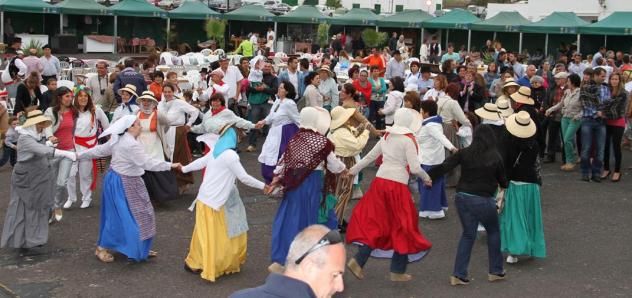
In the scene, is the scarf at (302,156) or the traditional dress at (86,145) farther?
the traditional dress at (86,145)

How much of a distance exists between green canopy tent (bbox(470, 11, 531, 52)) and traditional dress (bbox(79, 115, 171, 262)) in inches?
960

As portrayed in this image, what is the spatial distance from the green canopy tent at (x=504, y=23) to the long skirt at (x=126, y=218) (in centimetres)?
2445

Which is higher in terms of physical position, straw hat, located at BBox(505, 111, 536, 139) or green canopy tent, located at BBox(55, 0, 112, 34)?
green canopy tent, located at BBox(55, 0, 112, 34)

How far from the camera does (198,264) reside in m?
8.07

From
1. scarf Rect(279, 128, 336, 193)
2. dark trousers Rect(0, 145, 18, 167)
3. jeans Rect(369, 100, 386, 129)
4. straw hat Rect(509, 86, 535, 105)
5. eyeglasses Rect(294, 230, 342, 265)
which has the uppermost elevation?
straw hat Rect(509, 86, 535, 105)

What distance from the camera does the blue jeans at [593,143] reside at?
12883 mm

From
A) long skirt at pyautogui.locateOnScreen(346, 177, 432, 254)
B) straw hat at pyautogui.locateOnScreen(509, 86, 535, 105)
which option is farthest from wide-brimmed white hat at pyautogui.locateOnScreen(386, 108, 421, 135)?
straw hat at pyautogui.locateOnScreen(509, 86, 535, 105)

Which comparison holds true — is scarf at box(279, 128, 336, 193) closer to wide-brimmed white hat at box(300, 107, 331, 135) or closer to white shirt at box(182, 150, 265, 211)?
wide-brimmed white hat at box(300, 107, 331, 135)

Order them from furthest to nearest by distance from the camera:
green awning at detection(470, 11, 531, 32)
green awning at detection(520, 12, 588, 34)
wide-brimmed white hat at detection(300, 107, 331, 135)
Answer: green awning at detection(470, 11, 531, 32) < green awning at detection(520, 12, 588, 34) < wide-brimmed white hat at detection(300, 107, 331, 135)

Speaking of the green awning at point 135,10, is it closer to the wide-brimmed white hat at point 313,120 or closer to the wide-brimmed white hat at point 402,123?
the wide-brimmed white hat at point 313,120

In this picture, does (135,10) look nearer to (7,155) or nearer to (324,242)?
(7,155)

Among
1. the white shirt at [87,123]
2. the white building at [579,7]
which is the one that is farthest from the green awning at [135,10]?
the white shirt at [87,123]

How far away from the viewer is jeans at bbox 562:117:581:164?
13.3 meters

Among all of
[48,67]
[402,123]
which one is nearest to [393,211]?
[402,123]
